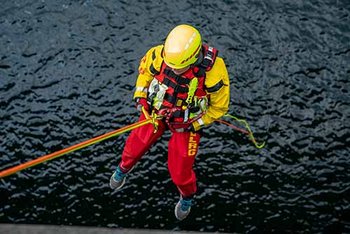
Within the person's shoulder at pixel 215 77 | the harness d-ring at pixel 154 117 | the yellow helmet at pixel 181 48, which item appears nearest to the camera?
the yellow helmet at pixel 181 48

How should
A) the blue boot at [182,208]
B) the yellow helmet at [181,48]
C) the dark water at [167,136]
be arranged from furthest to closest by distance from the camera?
the dark water at [167,136]
the blue boot at [182,208]
the yellow helmet at [181,48]

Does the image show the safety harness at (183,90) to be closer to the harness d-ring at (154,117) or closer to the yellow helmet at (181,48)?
the harness d-ring at (154,117)

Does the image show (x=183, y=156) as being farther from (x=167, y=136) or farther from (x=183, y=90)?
(x=167, y=136)

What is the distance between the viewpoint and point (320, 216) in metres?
6.58

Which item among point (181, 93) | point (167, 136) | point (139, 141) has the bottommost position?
point (167, 136)

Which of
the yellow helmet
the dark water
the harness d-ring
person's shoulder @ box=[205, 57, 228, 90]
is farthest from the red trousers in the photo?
the yellow helmet

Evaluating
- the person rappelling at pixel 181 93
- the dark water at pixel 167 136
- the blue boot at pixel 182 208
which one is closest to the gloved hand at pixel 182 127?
the person rappelling at pixel 181 93

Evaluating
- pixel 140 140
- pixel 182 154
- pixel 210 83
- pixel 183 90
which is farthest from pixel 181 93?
pixel 140 140

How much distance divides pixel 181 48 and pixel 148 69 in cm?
68

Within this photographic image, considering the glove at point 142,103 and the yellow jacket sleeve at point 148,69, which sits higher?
the yellow jacket sleeve at point 148,69

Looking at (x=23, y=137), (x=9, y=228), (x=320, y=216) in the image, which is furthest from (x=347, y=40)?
(x=9, y=228)

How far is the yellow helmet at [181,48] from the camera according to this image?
498 centimetres

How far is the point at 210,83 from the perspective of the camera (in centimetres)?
525

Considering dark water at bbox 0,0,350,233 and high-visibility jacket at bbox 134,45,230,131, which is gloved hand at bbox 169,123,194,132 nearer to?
high-visibility jacket at bbox 134,45,230,131
